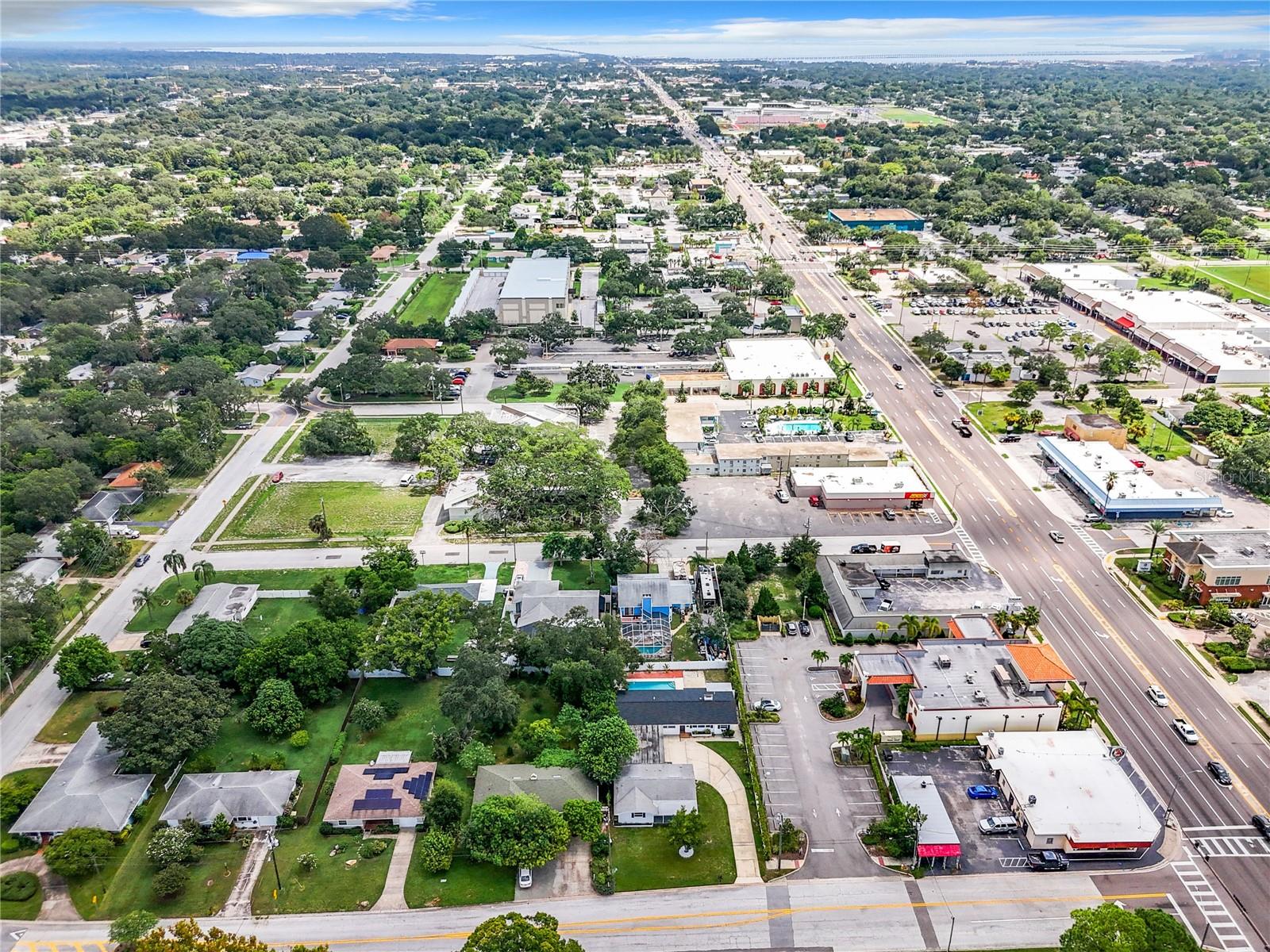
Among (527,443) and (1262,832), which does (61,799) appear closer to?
(527,443)

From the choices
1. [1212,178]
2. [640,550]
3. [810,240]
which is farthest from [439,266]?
[1212,178]

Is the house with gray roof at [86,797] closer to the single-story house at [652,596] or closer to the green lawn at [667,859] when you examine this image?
the green lawn at [667,859]

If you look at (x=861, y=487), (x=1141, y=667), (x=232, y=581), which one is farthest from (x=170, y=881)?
(x=1141, y=667)

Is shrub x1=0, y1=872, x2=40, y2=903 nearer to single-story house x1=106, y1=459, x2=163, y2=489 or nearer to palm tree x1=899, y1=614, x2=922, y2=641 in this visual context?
single-story house x1=106, y1=459, x2=163, y2=489

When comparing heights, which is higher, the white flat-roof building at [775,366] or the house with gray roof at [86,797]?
the house with gray roof at [86,797]

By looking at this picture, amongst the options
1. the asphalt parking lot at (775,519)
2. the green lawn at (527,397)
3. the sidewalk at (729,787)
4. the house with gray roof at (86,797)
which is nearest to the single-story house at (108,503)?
the house with gray roof at (86,797)

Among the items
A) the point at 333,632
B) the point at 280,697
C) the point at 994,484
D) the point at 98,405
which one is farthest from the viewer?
the point at 98,405

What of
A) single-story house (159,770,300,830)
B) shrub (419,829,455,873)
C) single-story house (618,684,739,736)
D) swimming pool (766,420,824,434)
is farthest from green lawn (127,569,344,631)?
swimming pool (766,420,824,434)
